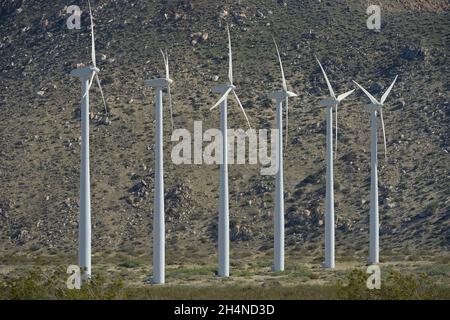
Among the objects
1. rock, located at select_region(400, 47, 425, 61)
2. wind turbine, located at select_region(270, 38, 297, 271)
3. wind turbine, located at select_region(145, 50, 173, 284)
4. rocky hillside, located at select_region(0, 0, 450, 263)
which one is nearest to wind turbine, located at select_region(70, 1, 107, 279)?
wind turbine, located at select_region(145, 50, 173, 284)

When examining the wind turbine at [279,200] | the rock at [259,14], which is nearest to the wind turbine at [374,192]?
the wind turbine at [279,200]

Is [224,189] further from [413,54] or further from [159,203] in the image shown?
[413,54]

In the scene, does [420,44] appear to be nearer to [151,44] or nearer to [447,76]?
[447,76]

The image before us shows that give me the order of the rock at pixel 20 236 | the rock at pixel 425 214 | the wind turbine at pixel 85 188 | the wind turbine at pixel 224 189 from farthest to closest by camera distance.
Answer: the rock at pixel 20 236 < the rock at pixel 425 214 < the wind turbine at pixel 224 189 < the wind turbine at pixel 85 188

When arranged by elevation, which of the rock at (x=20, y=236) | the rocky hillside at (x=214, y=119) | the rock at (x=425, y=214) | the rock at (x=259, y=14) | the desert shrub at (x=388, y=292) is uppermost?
the rock at (x=259, y=14)

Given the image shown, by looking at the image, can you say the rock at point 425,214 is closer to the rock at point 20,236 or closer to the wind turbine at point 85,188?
the rock at point 20,236

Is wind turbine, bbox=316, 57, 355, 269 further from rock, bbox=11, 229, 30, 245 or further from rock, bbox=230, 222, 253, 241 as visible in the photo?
rock, bbox=11, 229, 30, 245

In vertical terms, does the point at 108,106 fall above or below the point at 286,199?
above

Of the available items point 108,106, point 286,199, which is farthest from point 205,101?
point 286,199
